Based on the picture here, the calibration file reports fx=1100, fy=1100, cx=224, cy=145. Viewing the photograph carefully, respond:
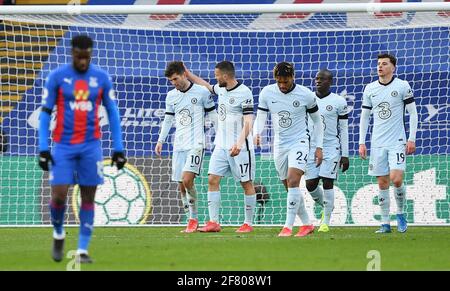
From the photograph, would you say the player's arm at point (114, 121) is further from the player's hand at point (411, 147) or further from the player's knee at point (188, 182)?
the player's hand at point (411, 147)

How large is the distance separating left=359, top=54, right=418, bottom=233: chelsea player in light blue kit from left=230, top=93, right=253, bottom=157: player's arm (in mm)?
1530

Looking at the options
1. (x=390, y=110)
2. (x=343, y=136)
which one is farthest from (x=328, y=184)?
(x=390, y=110)

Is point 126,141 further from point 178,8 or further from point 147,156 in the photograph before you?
point 178,8

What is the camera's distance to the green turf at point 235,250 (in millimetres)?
9625

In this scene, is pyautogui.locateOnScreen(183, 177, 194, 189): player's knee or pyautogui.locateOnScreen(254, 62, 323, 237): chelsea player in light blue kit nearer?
pyautogui.locateOnScreen(254, 62, 323, 237): chelsea player in light blue kit

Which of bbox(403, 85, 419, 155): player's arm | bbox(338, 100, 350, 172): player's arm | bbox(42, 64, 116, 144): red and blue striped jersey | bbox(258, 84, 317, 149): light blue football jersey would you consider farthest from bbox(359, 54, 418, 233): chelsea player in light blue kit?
bbox(42, 64, 116, 144): red and blue striped jersey

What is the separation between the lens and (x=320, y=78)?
15.2 metres

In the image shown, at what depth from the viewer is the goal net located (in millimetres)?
16547

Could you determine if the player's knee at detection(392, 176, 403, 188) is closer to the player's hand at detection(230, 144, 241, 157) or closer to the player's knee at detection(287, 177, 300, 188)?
the player's knee at detection(287, 177, 300, 188)

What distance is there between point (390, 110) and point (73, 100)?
565 centimetres

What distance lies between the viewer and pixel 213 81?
17484mm

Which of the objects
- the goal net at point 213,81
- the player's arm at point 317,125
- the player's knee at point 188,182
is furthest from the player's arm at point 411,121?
the player's knee at point 188,182

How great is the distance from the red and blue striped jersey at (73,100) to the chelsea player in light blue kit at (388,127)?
17.6ft

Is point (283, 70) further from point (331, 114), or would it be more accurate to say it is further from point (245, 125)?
point (331, 114)
